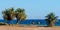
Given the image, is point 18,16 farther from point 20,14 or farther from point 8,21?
point 8,21

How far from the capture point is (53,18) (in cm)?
5744

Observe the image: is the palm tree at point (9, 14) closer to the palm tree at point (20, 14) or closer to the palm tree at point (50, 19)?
the palm tree at point (20, 14)

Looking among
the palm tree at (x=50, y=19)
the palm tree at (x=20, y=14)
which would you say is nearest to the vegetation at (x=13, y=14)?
the palm tree at (x=20, y=14)

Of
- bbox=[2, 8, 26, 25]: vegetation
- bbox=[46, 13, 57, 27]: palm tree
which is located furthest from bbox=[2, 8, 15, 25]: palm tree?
bbox=[46, 13, 57, 27]: palm tree

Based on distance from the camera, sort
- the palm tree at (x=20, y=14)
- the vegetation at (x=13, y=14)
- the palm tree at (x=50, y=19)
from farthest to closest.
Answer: the vegetation at (x=13, y=14), the palm tree at (x=20, y=14), the palm tree at (x=50, y=19)

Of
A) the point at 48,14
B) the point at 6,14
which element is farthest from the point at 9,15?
the point at 48,14

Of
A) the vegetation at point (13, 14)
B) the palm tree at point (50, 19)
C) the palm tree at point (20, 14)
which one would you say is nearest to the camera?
the palm tree at point (50, 19)

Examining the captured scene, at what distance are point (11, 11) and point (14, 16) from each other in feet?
5.29

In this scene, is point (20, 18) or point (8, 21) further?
point (8, 21)

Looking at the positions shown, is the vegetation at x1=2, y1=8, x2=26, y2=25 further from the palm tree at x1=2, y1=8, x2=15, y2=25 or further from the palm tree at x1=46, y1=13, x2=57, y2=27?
the palm tree at x1=46, y1=13, x2=57, y2=27

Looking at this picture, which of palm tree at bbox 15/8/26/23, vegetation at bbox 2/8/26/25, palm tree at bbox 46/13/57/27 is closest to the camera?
palm tree at bbox 46/13/57/27

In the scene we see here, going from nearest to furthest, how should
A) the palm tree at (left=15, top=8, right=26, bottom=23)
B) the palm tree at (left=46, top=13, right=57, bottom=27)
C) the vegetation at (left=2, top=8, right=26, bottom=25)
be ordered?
the palm tree at (left=46, top=13, right=57, bottom=27) → the palm tree at (left=15, top=8, right=26, bottom=23) → the vegetation at (left=2, top=8, right=26, bottom=25)

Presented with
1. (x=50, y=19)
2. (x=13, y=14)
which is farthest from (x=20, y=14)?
(x=50, y=19)

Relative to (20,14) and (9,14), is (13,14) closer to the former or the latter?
(9,14)
